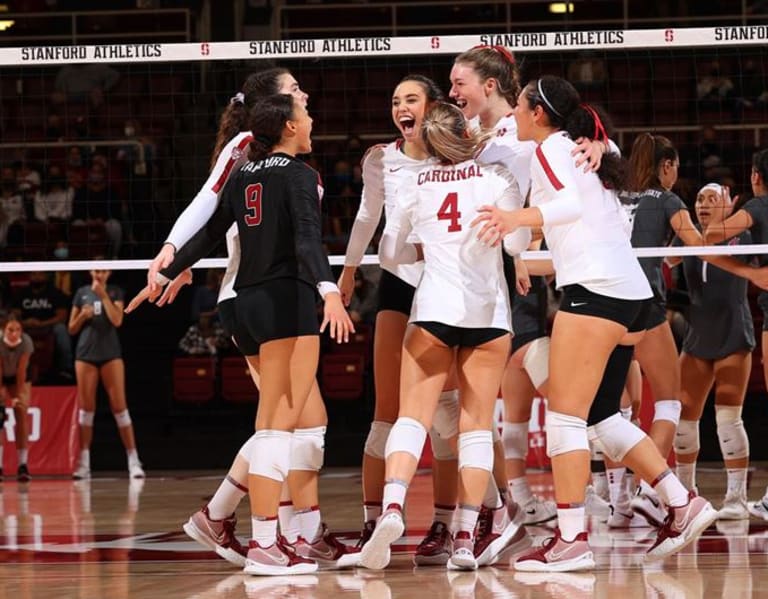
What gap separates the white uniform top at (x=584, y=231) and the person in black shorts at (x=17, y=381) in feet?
29.4

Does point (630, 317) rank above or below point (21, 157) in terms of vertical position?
below

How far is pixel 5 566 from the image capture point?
6617mm

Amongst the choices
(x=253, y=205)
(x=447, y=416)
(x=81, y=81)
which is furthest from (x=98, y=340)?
(x=253, y=205)

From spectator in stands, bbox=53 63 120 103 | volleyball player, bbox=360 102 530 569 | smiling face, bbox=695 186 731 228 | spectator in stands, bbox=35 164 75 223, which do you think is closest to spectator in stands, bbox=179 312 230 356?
spectator in stands, bbox=35 164 75 223

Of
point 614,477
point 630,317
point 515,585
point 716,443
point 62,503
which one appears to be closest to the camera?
point 515,585

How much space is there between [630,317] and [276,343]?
1539 millimetres

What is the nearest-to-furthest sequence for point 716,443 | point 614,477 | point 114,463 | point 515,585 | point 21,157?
point 515,585 → point 614,477 → point 716,443 → point 114,463 → point 21,157

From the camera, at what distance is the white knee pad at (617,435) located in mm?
6066

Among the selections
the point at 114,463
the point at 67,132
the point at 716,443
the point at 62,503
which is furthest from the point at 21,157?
the point at 716,443

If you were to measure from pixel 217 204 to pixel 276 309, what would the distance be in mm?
644

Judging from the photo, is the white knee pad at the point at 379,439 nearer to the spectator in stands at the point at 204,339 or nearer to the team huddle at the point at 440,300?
the team huddle at the point at 440,300

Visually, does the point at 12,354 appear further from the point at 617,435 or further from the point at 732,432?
the point at 617,435

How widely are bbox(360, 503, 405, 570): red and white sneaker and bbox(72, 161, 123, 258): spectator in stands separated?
33.8ft

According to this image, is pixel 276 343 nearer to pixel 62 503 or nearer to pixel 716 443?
pixel 62 503
